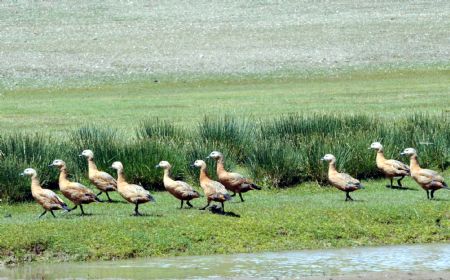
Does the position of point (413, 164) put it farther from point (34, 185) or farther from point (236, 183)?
point (34, 185)

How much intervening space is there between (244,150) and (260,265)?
9057mm

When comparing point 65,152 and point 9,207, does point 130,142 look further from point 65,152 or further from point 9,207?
point 9,207

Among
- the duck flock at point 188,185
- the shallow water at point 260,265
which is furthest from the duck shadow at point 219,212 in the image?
the shallow water at point 260,265

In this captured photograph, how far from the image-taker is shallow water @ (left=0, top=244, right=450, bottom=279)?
1617cm

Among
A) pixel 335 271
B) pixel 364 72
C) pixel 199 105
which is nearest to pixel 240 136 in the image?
pixel 335 271

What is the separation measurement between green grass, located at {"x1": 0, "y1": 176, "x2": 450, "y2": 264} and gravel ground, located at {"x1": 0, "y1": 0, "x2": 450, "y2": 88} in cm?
3276

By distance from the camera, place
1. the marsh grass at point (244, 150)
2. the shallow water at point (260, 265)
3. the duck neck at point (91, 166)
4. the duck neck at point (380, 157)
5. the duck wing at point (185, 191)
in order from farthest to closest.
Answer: the marsh grass at point (244, 150)
the duck neck at point (380, 157)
the duck neck at point (91, 166)
the duck wing at point (185, 191)
the shallow water at point (260, 265)

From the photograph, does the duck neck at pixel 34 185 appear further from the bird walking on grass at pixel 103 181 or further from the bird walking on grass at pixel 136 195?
the bird walking on grass at pixel 103 181

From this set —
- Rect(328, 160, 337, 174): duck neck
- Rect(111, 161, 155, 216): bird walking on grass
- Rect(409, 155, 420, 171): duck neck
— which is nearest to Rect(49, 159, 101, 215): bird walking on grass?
Rect(111, 161, 155, 216): bird walking on grass

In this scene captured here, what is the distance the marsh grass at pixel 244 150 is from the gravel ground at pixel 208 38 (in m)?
26.8

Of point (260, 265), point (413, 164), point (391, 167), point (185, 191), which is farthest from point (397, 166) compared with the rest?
point (260, 265)

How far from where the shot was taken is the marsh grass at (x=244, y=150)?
23672 millimetres

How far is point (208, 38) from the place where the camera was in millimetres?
64688

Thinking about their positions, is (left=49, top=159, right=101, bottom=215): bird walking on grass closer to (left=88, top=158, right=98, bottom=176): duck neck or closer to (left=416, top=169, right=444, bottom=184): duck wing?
(left=88, top=158, right=98, bottom=176): duck neck
